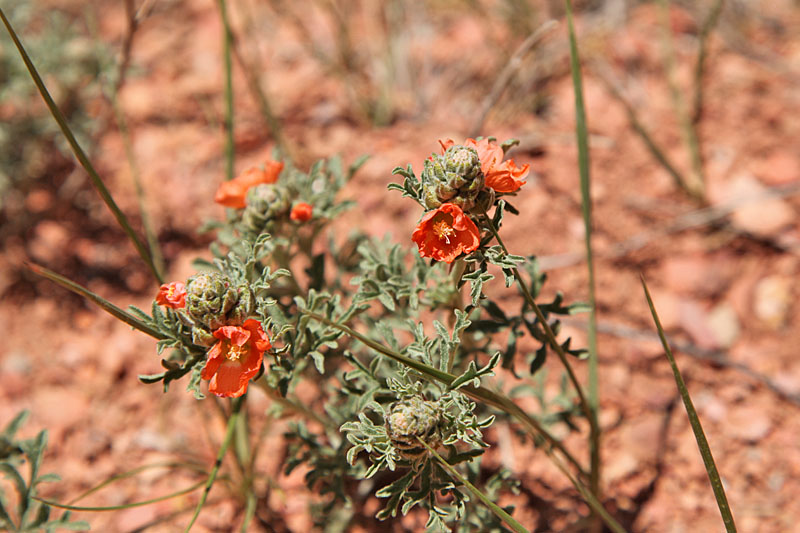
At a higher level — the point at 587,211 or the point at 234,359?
the point at 587,211

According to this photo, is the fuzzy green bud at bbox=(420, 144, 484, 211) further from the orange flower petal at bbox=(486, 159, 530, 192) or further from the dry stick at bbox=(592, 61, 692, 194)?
the dry stick at bbox=(592, 61, 692, 194)

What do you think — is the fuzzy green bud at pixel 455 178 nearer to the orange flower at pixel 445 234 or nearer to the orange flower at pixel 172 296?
the orange flower at pixel 445 234

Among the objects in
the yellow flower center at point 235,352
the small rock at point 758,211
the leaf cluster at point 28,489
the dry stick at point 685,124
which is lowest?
the leaf cluster at point 28,489

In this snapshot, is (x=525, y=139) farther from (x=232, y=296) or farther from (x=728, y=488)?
(x=232, y=296)

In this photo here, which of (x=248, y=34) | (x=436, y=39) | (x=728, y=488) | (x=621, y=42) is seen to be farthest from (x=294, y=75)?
(x=728, y=488)

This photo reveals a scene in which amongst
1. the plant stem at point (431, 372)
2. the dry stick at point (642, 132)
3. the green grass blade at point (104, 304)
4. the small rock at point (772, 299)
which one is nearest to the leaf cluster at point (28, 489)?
the green grass blade at point (104, 304)

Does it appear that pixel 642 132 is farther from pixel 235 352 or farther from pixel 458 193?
pixel 235 352

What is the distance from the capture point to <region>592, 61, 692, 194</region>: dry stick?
10.9 ft

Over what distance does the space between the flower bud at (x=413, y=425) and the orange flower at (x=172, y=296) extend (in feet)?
2.21

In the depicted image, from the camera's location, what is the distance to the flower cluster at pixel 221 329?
1.88 meters

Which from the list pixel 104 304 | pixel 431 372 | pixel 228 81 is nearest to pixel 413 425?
pixel 431 372

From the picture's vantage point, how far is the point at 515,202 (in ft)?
12.0

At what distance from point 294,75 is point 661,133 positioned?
2271 mm

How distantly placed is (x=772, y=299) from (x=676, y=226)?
0.57 m
